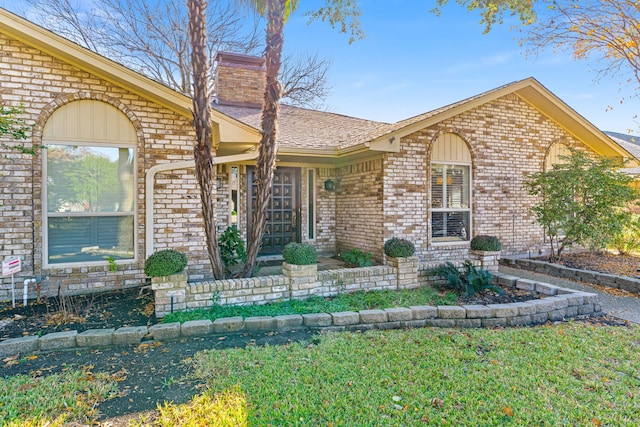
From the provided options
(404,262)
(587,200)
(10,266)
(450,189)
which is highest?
(450,189)

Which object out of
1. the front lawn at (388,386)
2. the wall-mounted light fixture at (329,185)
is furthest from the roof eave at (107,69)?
the front lawn at (388,386)

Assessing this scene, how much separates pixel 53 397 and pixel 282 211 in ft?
21.8

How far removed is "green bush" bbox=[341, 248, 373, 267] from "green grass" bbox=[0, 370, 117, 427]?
16.8 ft

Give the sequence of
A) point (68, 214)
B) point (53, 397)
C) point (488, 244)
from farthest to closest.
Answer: point (488, 244), point (68, 214), point (53, 397)

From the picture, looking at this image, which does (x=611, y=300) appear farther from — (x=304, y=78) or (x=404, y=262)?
(x=304, y=78)

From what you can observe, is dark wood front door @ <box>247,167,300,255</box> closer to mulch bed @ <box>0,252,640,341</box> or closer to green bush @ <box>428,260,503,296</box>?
mulch bed @ <box>0,252,640,341</box>

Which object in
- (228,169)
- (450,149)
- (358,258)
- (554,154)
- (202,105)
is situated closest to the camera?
(202,105)

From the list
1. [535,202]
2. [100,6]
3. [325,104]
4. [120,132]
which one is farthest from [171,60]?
[535,202]

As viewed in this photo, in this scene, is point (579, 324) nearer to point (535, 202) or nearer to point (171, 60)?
point (535, 202)

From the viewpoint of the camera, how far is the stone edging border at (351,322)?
4.05 meters

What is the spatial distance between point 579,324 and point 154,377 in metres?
5.61

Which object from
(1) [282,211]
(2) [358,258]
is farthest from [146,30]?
(2) [358,258]

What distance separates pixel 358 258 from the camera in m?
7.82

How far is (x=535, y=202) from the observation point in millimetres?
9656
